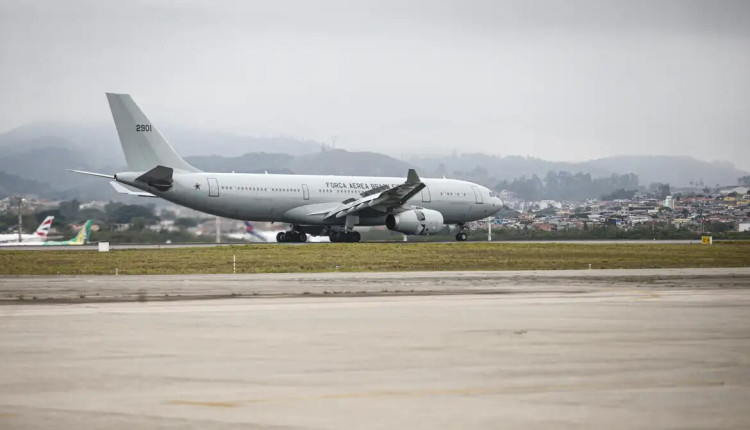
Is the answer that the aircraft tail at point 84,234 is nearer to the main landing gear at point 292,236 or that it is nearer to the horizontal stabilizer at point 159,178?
the horizontal stabilizer at point 159,178

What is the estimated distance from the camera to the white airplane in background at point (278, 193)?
6469 centimetres

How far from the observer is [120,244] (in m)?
68.0

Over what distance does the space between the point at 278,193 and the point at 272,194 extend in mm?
421

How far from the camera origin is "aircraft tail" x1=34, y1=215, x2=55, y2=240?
78312mm

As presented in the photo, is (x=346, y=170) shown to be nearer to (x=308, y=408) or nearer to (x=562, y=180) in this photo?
(x=562, y=180)

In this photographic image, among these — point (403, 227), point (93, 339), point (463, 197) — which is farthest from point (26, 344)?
point (463, 197)

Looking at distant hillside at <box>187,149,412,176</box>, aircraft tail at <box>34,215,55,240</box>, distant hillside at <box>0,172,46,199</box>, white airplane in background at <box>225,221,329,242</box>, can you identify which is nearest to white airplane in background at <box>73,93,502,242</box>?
white airplane in background at <box>225,221,329,242</box>

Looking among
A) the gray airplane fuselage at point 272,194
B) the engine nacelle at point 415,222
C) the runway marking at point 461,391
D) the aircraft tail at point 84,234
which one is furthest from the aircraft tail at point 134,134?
the runway marking at point 461,391

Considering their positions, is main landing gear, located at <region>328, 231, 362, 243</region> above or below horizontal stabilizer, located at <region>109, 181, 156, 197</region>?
below

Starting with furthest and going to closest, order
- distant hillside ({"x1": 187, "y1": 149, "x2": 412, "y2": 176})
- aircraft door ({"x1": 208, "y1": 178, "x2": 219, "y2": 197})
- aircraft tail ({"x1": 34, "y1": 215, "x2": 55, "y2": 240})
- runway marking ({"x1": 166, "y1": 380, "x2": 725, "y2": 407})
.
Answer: distant hillside ({"x1": 187, "y1": 149, "x2": 412, "y2": 176})
aircraft tail ({"x1": 34, "y1": 215, "x2": 55, "y2": 240})
aircraft door ({"x1": 208, "y1": 178, "x2": 219, "y2": 197})
runway marking ({"x1": 166, "y1": 380, "x2": 725, "y2": 407})

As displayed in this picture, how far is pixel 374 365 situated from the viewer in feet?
49.0

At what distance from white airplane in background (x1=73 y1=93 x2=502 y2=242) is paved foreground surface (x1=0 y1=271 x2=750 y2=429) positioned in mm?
40205

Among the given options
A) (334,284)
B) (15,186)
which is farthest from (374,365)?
(15,186)

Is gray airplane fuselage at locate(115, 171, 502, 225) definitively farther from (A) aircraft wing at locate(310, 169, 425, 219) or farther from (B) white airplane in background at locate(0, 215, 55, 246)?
(B) white airplane in background at locate(0, 215, 55, 246)
